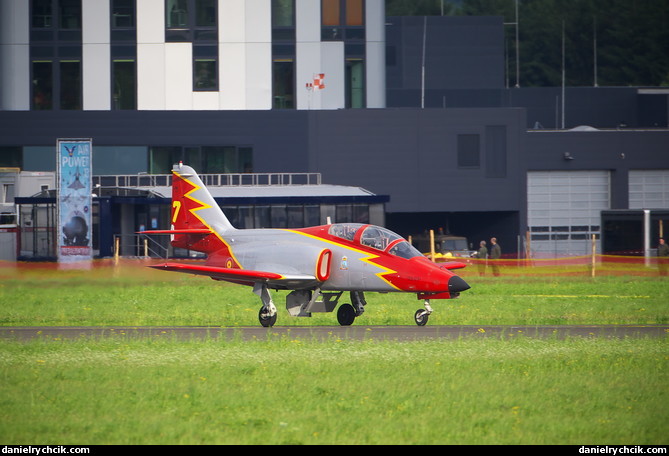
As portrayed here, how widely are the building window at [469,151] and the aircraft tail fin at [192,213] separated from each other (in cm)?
3224

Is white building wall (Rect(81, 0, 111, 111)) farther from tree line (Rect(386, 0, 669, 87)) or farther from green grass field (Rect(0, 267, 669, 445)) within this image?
tree line (Rect(386, 0, 669, 87))

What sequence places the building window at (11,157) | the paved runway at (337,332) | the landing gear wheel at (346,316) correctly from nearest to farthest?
the paved runway at (337,332) < the landing gear wheel at (346,316) < the building window at (11,157)

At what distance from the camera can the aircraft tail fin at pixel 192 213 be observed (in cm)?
2753

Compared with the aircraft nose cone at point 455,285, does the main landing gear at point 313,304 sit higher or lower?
lower

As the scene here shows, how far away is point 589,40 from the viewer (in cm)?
12075

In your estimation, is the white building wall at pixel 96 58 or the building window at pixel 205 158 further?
the white building wall at pixel 96 58

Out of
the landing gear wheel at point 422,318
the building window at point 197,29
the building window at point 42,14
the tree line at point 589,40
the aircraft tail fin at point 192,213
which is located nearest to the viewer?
the landing gear wheel at point 422,318

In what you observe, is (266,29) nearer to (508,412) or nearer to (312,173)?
(312,173)

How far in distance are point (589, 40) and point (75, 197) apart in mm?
89547

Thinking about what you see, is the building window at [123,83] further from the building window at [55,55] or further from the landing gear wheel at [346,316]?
the landing gear wheel at [346,316]

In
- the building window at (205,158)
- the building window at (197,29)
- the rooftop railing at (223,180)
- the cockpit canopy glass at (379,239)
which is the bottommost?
the cockpit canopy glass at (379,239)

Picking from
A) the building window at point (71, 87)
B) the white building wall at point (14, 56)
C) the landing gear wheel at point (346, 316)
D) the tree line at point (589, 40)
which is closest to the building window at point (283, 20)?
the building window at point (71, 87)

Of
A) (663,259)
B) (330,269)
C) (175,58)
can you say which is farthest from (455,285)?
(175,58)

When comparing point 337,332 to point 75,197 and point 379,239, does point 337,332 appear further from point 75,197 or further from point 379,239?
point 75,197
